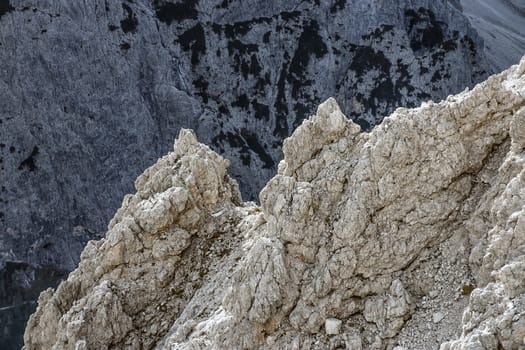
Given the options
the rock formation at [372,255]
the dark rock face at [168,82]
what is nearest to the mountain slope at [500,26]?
the dark rock face at [168,82]

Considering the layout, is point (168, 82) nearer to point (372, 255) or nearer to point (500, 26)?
point (372, 255)

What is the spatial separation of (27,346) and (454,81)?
9081 cm

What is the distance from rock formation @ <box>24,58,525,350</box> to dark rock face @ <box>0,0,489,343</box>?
2365 inches

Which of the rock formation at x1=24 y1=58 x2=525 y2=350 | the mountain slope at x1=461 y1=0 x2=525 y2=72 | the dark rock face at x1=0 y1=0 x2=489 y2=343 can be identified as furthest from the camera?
the mountain slope at x1=461 y1=0 x2=525 y2=72

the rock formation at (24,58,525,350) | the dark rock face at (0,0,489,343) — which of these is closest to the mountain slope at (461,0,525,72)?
the dark rock face at (0,0,489,343)

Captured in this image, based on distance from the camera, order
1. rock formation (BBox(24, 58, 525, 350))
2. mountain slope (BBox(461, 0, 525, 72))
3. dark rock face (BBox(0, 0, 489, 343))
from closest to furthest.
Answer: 1. rock formation (BBox(24, 58, 525, 350))
2. dark rock face (BBox(0, 0, 489, 343))
3. mountain slope (BBox(461, 0, 525, 72))

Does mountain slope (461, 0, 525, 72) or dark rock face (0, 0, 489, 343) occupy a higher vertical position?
mountain slope (461, 0, 525, 72)

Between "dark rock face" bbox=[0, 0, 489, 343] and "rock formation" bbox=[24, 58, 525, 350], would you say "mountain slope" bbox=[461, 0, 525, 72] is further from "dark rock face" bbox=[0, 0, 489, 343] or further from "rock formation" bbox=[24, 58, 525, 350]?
"rock formation" bbox=[24, 58, 525, 350]

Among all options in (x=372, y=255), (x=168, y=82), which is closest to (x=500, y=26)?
(x=168, y=82)

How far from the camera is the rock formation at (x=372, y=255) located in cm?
1547

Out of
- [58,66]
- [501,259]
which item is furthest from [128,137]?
[501,259]

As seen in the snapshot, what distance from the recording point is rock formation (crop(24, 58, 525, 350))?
15469 millimetres

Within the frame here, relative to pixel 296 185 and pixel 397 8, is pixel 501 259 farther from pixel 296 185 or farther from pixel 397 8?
pixel 397 8

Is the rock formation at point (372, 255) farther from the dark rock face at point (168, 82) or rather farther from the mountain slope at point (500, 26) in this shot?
the mountain slope at point (500, 26)
